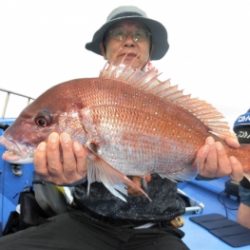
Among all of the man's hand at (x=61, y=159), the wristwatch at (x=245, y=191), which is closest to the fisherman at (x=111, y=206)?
the man's hand at (x=61, y=159)

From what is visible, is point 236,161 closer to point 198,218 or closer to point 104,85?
point 104,85

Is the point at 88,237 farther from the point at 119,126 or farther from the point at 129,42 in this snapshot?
the point at 129,42

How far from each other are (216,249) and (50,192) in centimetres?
79

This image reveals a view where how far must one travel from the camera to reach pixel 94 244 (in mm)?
1449

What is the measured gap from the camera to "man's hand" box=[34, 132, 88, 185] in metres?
1.20

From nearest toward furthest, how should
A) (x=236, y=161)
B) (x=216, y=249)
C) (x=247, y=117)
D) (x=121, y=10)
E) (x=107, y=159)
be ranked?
1. (x=107, y=159)
2. (x=236, y=161)
3. (x=216, y=249)
4. (x=121, y=10)
5. (x=247, y=117)

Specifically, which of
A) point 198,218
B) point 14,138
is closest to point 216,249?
point 198,218

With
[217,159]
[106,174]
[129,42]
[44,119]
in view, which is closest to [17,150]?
[44,119]

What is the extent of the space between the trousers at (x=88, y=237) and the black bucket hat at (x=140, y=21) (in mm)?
862

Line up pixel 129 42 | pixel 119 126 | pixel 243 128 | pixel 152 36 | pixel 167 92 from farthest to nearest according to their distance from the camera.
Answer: pixel 243 128 < pixel 152 36 < pixel 129 42 < pixel 167 92 < pixel 119 126

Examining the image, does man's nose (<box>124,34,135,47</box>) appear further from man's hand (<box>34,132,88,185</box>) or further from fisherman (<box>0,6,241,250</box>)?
man's hand (<box>34,132,88,185</box>)

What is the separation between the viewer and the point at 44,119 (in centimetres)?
120

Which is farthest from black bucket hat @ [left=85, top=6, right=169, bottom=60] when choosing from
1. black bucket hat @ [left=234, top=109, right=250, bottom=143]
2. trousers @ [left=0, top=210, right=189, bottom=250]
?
trousers @ [left=0, top=210, right=189, bottom=250]

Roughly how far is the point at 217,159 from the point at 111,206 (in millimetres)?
475
